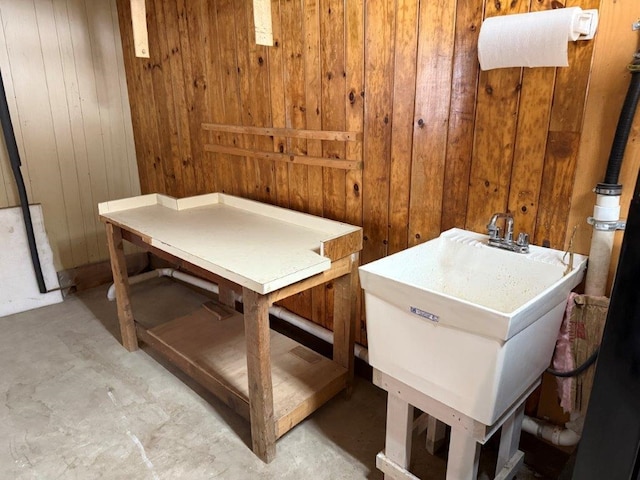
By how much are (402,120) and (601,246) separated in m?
0.88

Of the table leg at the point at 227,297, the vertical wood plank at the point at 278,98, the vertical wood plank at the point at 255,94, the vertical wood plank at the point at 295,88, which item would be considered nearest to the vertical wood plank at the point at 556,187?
the vertical wood plank at the point at 295,88

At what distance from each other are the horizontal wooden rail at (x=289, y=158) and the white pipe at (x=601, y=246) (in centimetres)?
100

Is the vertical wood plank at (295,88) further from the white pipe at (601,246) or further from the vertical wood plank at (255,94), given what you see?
the white pipe at (601,246)

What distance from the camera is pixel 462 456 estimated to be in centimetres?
131

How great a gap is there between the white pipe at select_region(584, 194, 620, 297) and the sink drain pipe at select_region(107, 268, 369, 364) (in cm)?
110

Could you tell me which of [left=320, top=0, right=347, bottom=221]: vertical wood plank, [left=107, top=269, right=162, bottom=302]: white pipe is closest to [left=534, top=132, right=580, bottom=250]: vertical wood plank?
[left=320, top=0, right=347, bottom=221]: vertical wood plank

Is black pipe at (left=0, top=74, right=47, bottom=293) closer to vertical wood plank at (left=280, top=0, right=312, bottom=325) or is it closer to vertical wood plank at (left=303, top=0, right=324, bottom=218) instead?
vertical wood plank at (left=280, top=0, right=312, bottom=325)

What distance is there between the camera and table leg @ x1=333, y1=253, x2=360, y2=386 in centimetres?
195

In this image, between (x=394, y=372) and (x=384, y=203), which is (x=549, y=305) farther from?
(x=384, y=203)

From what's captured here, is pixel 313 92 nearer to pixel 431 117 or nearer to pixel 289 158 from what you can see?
pixel 289 158

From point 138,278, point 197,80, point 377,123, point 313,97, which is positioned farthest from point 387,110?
point 138,278

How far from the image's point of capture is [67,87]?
3.15 metres

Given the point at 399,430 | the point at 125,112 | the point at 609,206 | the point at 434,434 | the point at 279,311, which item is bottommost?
the point at 434,434

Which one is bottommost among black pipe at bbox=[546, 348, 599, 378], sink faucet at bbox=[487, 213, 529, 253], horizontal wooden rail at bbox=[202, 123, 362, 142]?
black pipe at bbox=[546, 348, 599, 378]
